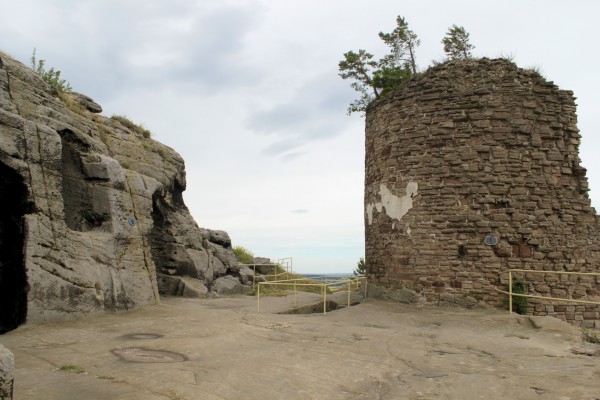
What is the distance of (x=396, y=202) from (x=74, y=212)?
26.3 feet

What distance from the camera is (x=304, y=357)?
6676mm

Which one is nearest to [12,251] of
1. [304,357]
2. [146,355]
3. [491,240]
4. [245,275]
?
[146,355]

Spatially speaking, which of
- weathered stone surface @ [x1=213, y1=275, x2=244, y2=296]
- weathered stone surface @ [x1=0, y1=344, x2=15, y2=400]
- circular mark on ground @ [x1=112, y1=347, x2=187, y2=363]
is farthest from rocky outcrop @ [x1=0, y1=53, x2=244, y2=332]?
weathered stone surface @ [x1=0, y1=344, x2=15, y2=400]

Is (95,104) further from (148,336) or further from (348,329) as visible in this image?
(348,329)

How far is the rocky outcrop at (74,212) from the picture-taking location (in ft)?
28.7

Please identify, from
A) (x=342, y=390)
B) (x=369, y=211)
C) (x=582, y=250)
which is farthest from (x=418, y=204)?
(x=342, y=390)

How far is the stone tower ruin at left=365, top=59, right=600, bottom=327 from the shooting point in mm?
10727

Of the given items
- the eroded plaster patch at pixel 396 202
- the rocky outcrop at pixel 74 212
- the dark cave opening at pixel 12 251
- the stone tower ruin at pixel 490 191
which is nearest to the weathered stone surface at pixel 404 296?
the stone tower ruin at pixel 490 191

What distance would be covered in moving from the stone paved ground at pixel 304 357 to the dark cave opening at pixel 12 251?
68 cm

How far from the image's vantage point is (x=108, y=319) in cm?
937

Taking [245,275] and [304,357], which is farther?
[245,275]

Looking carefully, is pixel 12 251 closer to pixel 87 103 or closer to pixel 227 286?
pixel 87 103

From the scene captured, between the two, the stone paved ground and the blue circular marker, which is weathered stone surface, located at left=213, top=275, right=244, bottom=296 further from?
the blue circular marker

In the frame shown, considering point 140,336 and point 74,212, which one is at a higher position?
point 74,212
